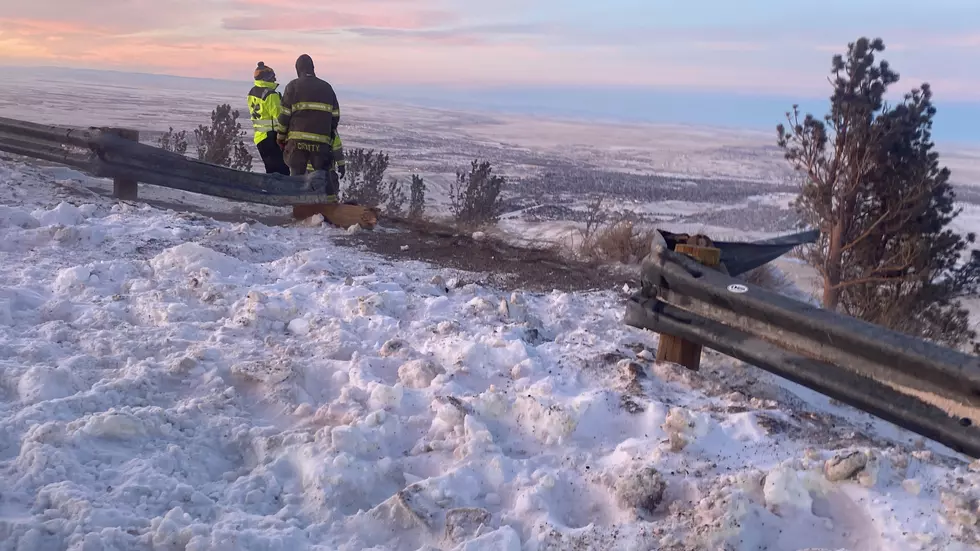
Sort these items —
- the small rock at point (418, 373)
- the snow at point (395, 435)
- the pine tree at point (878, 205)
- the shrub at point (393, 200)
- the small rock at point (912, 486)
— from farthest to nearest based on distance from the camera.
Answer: the shrub at point (393, 200) < the pine tree at point (878, 205) < the small rock at point (418, 373) < the small rock at point (912, 486) < the snow at point (395, 435)

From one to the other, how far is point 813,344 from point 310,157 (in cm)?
701

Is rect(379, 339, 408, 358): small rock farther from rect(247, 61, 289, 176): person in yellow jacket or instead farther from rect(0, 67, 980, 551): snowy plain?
rect(247, 61, 289, 176): person in yellow jacket

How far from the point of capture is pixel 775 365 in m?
3.72

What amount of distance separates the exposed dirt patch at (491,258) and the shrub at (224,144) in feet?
29.3

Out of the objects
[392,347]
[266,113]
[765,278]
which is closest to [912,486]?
[392,347]

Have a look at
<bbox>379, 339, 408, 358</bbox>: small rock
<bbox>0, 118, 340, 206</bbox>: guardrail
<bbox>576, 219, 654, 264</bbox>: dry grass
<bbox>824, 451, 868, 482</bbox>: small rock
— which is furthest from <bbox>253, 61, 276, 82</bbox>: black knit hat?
<bbox>824, 451, 868, 482</bbox>: small rock

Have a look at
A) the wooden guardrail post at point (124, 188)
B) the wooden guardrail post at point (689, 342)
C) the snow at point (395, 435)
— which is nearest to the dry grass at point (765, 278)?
the snow at point (395, 435)

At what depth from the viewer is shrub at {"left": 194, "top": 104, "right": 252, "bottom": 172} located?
54.2 ft

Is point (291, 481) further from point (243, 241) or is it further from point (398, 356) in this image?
point (243, 241)

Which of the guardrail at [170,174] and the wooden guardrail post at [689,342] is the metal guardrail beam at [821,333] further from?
the guardrail at [170,174]

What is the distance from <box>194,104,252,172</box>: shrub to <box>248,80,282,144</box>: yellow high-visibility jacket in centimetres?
583

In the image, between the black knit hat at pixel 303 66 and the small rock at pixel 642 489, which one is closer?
the small rock at pixel 642 489

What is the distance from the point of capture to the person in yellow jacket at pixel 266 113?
998 cm

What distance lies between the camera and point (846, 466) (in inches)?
110
